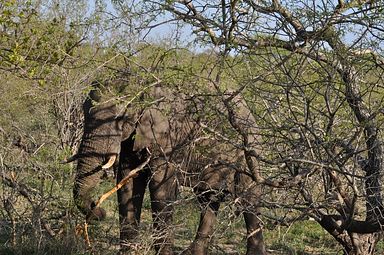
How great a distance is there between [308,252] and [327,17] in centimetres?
497

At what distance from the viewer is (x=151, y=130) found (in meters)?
9.09

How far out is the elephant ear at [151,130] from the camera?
9.06m

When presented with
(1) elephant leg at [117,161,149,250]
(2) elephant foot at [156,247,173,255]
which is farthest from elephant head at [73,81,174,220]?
(2) elephant foot at [156,247,173,255]

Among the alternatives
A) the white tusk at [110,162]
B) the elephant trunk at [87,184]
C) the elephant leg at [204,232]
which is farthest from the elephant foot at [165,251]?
the white tusk at [110,162]

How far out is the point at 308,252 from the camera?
9.81 meters

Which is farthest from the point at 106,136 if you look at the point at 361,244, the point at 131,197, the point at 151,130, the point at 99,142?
the point at 361,244

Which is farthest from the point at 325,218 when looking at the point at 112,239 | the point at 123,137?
the point at 123,137

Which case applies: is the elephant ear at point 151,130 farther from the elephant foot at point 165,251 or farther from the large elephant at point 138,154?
the elephant foot at point 165,251

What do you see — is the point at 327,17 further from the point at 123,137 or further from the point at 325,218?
the point at 123,137

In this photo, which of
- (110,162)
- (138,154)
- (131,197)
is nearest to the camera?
(110,162)

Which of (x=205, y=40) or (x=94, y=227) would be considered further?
(x=94, y=227)

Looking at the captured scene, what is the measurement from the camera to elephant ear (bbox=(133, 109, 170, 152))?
9.06 m

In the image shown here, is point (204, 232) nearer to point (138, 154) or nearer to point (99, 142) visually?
point (138, 154)

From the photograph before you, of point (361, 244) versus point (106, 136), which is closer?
point (361, 244)
